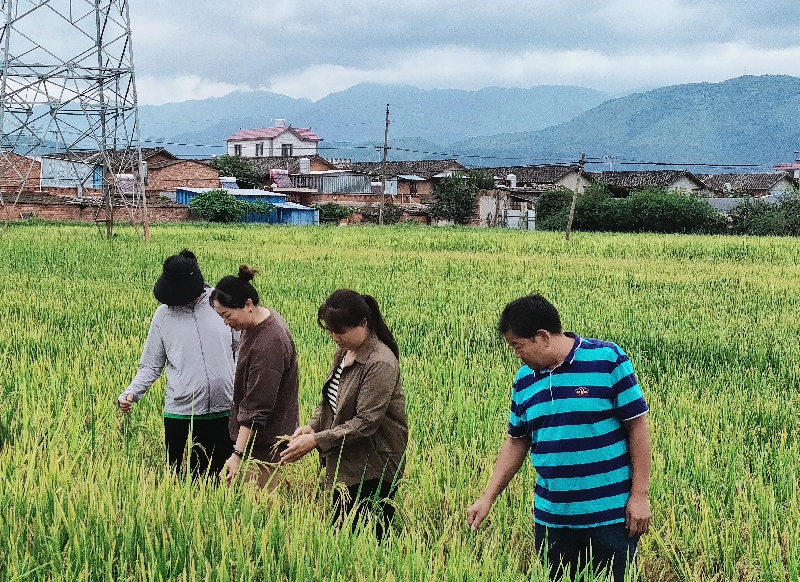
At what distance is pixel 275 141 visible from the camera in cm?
7156

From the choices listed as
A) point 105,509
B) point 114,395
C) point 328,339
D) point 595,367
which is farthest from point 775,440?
point 328,339

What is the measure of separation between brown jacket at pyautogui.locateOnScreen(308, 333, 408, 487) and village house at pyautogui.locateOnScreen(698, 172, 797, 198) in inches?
2045

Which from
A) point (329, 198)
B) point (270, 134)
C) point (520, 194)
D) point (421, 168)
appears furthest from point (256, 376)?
point (270, 134)

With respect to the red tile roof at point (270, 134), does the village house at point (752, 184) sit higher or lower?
lower

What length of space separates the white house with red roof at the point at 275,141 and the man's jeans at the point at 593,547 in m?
69.9

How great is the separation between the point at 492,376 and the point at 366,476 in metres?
3.28

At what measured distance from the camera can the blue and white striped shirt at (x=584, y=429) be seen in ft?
8.36

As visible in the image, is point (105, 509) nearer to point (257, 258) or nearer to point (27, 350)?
point (27, 350)

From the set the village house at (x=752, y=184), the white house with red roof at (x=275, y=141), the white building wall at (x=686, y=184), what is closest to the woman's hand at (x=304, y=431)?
the white building wall at (x=686, y=184)

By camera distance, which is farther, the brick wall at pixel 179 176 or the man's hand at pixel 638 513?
the brick wall at pixel 179 176

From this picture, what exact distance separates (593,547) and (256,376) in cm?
135

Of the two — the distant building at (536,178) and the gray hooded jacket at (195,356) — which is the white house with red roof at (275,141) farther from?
the gray hooded jacket at (195,356)

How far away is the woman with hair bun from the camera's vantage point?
324 cm

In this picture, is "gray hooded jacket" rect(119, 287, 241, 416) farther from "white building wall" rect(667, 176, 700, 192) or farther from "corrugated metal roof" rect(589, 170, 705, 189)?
"white building wall" rect(667, 176, 700, 192)
